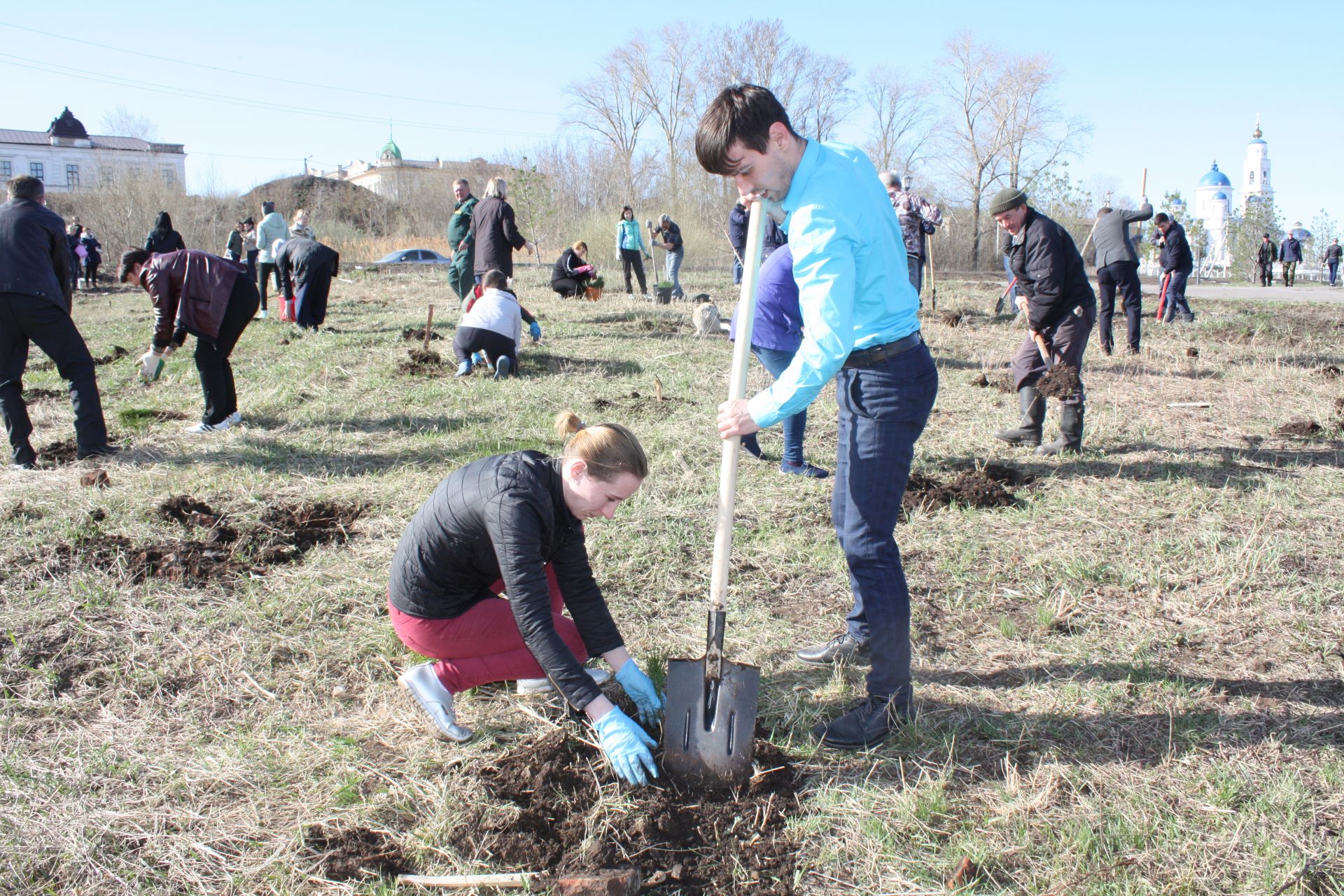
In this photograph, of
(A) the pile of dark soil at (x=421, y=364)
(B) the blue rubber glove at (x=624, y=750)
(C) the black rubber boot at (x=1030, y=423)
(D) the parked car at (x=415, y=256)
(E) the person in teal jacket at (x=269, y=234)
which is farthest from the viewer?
(D) the parked car at (x=415, y=256)

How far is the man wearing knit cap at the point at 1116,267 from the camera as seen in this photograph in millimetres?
9359

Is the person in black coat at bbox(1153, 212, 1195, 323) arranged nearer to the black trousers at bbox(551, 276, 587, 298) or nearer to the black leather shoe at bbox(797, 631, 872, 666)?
the black trousers at bbox(551, 276, 587, 298)

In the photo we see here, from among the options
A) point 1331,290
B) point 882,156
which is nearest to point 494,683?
point 1331,290

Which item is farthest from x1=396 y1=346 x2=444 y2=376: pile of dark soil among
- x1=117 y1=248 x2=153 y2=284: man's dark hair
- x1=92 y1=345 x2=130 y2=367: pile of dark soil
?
x1=92 y1=345 x2=130 y2=367: pile of dark soil

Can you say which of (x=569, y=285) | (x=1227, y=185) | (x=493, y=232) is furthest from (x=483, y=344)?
(x=1227, y=185)

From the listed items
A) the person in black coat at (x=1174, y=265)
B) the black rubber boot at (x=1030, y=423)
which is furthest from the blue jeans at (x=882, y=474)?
the person in black coat at (x=1174, y=265)

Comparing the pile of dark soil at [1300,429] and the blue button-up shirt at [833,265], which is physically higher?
the blue button-up shirt at [833,265]

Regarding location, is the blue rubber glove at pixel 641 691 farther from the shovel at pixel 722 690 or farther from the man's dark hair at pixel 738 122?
the man's dark hair at pixel 738 122

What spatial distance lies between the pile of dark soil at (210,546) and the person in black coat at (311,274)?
6.41m

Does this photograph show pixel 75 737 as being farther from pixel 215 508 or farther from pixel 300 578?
pixel 215 508

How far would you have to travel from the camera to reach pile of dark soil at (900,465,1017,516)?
477 centimetres

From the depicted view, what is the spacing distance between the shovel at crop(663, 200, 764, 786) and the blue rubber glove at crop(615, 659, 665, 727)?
24cm

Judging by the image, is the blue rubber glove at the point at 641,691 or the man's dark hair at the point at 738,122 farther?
the blue rubber glove at the point at 641,691

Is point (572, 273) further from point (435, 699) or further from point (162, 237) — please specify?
point (435, 699)
